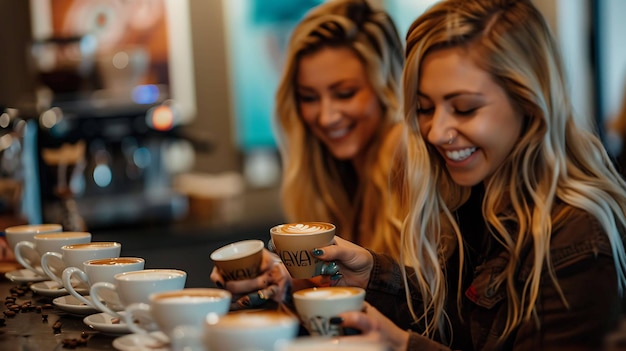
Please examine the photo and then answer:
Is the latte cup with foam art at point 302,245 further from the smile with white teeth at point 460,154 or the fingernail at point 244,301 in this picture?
the smile with white teeth at point 460,154

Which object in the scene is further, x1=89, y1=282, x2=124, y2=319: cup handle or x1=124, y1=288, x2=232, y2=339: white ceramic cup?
x1=89, y1=282, x2=124, y2=319: cup handle

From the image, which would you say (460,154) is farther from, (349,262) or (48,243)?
(48,243)

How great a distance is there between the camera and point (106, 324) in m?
1.70

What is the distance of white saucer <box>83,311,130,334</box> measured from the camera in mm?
1688

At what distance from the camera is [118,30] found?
5160mm

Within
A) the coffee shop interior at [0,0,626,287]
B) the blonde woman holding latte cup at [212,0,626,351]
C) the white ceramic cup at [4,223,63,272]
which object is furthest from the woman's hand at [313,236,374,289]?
the coffee shop interior at [0,0,626,287]

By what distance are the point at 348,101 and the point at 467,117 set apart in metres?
1.03

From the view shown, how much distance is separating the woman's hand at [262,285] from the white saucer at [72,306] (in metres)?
0.26

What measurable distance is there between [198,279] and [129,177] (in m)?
1.47

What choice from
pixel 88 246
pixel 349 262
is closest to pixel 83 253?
pixel 88 246

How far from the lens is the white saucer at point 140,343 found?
1.50 meters

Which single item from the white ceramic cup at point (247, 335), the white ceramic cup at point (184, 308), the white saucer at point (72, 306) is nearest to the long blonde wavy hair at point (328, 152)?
the white saucer at point (72, 306)

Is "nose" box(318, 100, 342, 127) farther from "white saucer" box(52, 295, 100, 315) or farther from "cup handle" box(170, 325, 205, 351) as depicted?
"cup handle" box(170, 325, 205, 351)

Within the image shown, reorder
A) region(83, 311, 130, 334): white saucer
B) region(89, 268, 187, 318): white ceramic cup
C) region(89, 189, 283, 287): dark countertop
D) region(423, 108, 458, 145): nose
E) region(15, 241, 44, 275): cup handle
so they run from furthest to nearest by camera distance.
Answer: region(89, 189, 283, 287): dark countertop
region(15, 241, 44, 275): cup handle
region(423, 108, 458, 145): nose
region(83, 311, 130, 334): white saucer
region(89, 268, 187, 318): white ceramic cup
